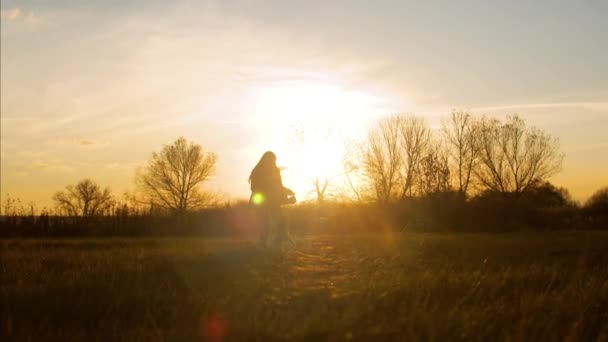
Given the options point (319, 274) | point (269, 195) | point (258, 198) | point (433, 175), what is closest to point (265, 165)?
point (269, 195)

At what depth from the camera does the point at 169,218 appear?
31.2 metres

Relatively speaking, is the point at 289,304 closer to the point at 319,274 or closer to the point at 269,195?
the point at 319,274

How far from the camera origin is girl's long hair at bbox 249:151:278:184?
1491 cm

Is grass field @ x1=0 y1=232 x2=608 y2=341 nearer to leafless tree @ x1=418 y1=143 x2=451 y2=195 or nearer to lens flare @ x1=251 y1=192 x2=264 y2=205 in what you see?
lens flare @ x1=251 y1=192 x2=264 y2=205

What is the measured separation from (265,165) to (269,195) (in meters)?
0.82

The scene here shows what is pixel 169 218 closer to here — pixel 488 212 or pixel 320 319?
pixel 488 212

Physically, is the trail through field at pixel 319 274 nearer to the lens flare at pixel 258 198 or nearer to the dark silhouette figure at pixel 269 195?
the dark silhouette figure at pixel 269 195

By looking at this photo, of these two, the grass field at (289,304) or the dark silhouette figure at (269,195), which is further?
the dark silhouette figure at (269,195)

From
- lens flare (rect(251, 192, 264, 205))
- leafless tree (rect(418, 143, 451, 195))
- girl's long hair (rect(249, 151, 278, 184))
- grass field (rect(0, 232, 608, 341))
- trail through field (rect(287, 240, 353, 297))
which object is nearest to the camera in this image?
grass field (rect(0, 232, 608, 341))

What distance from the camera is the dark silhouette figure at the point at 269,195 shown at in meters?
15.0

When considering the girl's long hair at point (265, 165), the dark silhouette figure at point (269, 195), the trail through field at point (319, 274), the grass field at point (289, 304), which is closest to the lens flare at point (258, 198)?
the dark silhouette figure at point (269, 195)

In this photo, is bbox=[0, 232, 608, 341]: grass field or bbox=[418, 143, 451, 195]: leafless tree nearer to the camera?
bbox=[0, 232, 608, 341]: grass field

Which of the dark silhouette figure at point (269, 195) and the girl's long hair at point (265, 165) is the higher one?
the girl's long hair at point (265, 165)

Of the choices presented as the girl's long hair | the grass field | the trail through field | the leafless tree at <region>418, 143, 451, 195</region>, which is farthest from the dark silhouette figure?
the leafless tree at <region>418, 143, 451, 195</region>
